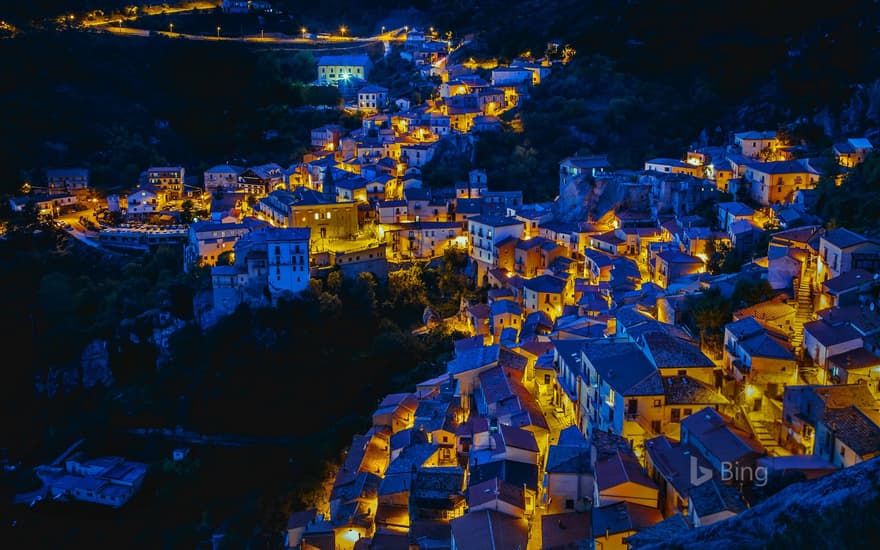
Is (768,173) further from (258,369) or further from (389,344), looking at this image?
(258,369)

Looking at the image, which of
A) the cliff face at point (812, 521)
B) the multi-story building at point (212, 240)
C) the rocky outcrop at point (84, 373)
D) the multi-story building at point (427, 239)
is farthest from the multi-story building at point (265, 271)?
the cliff face at point (812, 521)

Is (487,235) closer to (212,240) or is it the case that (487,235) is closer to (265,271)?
(265,271)

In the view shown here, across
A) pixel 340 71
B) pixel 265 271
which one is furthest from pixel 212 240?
pixel 340 71

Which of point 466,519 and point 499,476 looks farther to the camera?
point 499,476

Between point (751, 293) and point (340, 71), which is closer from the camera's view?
point (751, 293)

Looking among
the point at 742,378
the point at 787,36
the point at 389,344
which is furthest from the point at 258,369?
the point at 787,36

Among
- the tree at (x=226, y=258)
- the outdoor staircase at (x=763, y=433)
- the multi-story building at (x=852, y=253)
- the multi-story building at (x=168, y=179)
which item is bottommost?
the outdoor staircase at (x=763, y=433)

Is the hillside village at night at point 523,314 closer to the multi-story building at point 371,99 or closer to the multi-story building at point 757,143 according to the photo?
the multi-story building at point 757,143
